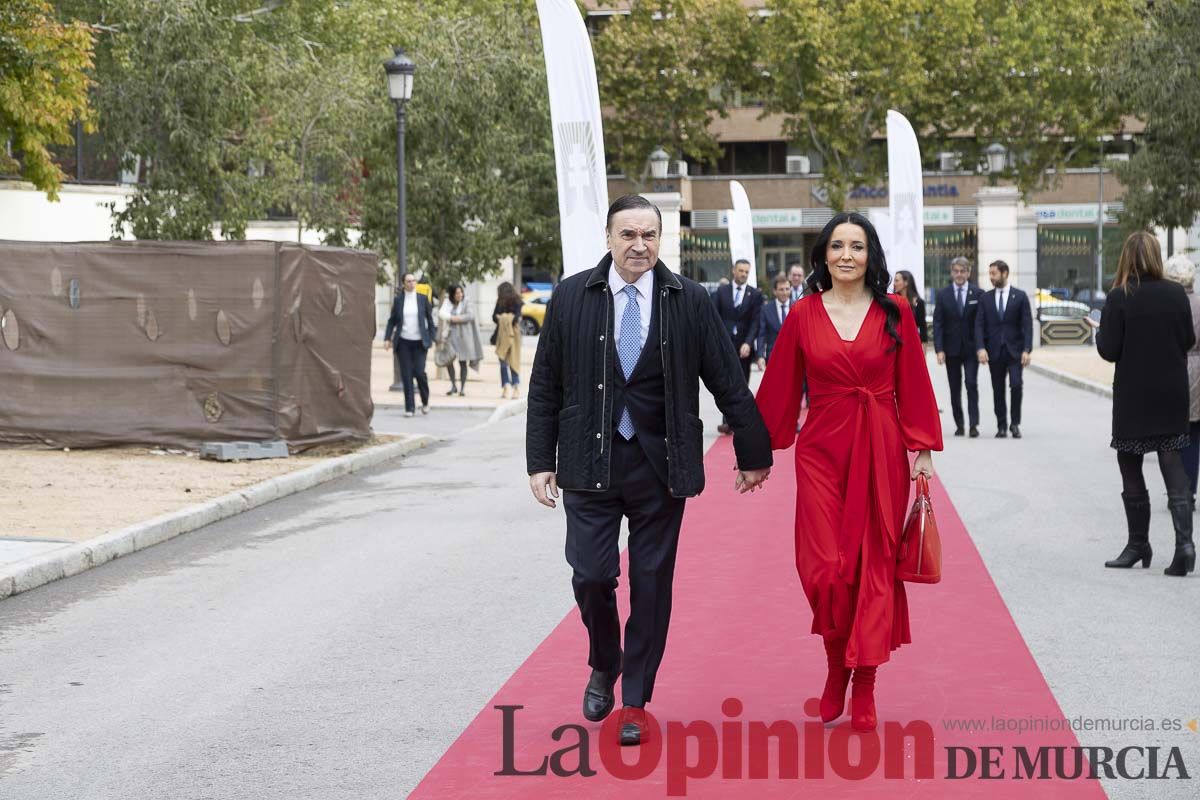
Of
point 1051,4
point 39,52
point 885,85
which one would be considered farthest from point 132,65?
point 1051,4

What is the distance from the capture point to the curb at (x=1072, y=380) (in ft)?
85.4

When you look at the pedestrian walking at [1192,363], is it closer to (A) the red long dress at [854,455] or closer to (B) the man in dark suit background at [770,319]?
(A) the red long dress at [854,455]

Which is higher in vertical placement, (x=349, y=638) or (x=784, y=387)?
(x=784, y=387)

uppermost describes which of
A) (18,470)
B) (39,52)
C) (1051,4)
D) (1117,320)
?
(1051,4)

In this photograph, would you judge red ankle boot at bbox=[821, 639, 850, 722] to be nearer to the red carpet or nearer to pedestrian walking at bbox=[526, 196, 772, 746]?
the red carpet

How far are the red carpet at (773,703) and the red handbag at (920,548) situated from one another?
1.89 ft

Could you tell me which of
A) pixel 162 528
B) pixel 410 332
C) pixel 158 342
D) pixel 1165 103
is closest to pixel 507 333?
pixel 410 332

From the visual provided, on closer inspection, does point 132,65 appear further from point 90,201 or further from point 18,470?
point 18,470

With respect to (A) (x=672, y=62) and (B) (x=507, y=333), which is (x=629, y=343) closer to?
(B) (x=507, y=333)

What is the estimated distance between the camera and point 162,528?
11773 mm

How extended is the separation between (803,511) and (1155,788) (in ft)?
4.85

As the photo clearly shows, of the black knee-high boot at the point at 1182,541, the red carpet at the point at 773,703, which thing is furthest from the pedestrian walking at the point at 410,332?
the black knee-high boot at the point at 1182,541

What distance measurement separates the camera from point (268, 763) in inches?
231

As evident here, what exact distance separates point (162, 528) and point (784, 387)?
672 centimetres
